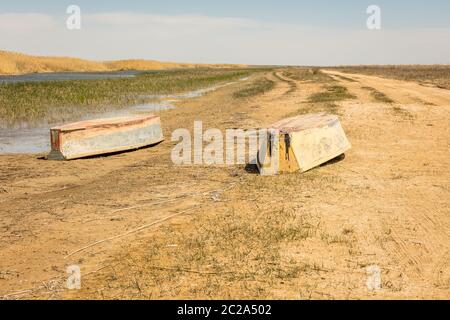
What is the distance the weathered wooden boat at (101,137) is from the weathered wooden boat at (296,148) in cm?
415

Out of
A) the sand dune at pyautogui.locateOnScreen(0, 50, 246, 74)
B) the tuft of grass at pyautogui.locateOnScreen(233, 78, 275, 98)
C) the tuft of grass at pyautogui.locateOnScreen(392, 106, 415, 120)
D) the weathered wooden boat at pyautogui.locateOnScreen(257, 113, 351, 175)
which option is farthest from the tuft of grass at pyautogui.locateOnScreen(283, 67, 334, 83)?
the sand dune at pyautogui.locateOnScreen(0, 50, 246, 74)

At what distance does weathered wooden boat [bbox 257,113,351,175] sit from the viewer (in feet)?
26.0

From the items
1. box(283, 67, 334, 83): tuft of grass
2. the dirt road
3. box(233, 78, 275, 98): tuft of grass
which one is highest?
box(283, 67, 334, 83): tuft of grass

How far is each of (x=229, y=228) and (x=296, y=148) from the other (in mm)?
2828

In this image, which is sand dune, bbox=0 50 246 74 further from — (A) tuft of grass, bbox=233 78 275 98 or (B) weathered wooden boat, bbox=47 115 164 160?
(B) weathered wooden boat, bbox=47 115 164 160

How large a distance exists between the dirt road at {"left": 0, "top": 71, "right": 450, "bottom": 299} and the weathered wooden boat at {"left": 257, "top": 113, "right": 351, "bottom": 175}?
243 millimetres

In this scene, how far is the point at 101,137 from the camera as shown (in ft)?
35.1

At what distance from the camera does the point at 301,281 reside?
14.0ft

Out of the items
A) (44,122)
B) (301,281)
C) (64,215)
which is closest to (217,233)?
(301,281)

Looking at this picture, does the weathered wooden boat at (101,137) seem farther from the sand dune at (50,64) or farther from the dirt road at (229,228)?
the sand dune at (50,64)

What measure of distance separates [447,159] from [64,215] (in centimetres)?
688

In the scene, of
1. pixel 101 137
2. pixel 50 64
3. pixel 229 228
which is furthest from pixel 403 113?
pixel 50 64

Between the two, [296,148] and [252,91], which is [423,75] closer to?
[252,91]

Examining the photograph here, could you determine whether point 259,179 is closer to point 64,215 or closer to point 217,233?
point 217,233
